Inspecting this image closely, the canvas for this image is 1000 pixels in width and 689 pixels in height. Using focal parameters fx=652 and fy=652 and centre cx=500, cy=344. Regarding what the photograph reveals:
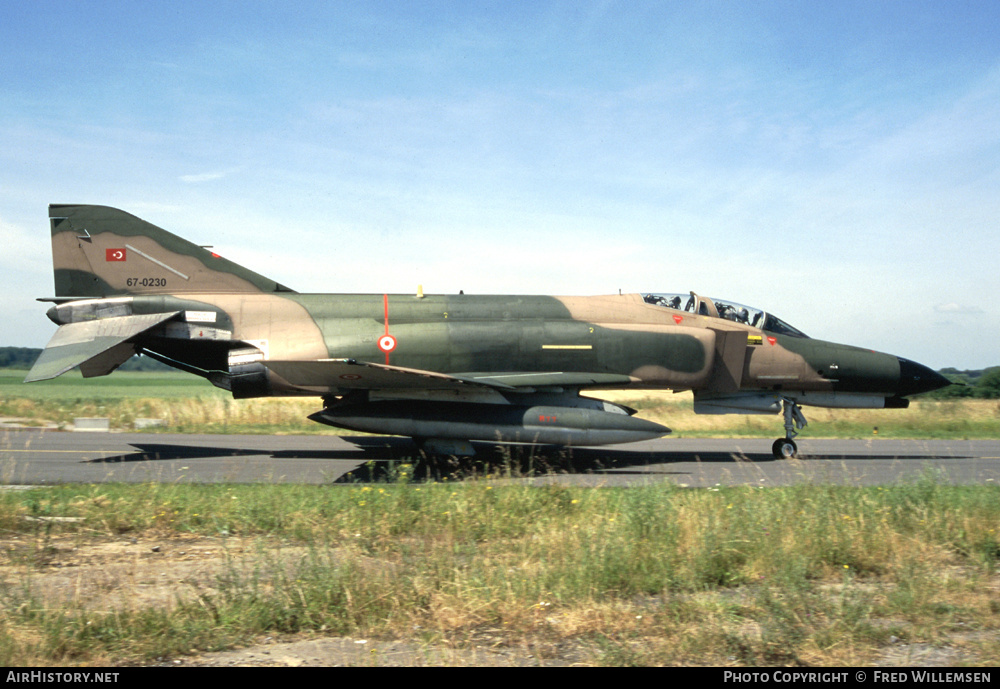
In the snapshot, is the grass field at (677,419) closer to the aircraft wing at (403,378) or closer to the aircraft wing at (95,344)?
the aircraft wing at (95,344)

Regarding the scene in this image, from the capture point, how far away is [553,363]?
1265 centimetres

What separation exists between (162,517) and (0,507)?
65.1 inches

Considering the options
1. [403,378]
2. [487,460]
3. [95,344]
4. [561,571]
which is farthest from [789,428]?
[95,344]

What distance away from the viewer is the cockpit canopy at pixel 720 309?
1364 centimetres

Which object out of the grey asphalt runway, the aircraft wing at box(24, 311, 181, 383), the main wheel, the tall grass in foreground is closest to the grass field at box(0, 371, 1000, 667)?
the tall grass in foreground

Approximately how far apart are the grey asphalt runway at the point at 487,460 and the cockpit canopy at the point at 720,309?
2803 millimetres

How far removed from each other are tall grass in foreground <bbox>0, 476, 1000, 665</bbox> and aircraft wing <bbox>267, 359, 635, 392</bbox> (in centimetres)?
267

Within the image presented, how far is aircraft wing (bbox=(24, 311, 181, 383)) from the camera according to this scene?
1107 cm

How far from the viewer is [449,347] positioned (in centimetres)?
1245

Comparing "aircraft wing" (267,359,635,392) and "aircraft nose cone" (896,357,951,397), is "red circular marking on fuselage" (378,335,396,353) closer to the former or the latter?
"aircraft wing" (267,359,635,392)

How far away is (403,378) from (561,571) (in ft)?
21.8

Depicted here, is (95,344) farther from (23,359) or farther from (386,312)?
(23,359)

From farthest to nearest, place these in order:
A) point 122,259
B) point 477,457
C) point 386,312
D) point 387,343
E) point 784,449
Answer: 1. point 784,449
2. point 477,457
3. point 122,259
4. point 386,312
5. point 387,343

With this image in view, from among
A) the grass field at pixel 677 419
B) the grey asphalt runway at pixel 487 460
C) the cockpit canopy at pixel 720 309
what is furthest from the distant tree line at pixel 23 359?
the cockpit canopy at pixel 720 309
